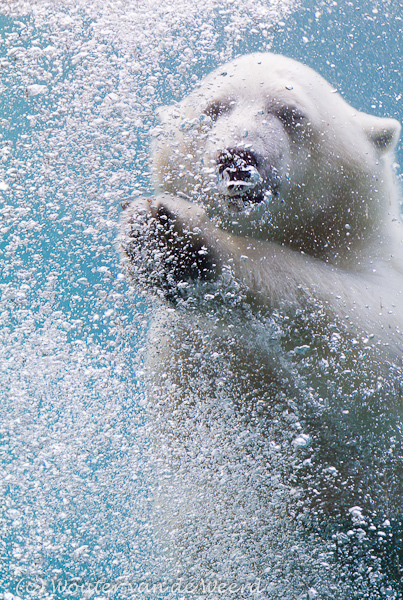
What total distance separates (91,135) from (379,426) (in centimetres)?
100

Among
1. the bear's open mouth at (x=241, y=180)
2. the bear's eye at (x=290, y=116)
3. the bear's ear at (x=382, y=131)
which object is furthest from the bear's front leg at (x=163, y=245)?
the bear's ear at (x=382, y=131)

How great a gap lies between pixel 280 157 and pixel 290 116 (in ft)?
0.54

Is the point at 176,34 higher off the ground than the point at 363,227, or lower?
higher

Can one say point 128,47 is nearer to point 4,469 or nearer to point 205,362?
point 205,362

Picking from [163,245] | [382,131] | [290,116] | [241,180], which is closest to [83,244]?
[163,245]

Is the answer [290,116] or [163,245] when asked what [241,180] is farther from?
[290,116]

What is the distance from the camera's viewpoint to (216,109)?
1.55 meters

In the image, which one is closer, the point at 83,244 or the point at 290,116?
the point at 83,244

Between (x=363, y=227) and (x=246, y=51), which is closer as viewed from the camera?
(x=246, y=51)

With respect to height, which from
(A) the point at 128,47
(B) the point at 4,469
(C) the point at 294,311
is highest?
(A) the point at 128,47

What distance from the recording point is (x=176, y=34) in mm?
1414

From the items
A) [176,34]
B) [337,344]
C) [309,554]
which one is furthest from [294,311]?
[176,34]

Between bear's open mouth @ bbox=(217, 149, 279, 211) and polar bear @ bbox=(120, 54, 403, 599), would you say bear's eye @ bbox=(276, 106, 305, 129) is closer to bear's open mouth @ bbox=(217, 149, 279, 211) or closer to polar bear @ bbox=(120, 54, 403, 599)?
polar bear @ bbox=(120, 54, 403, 599)

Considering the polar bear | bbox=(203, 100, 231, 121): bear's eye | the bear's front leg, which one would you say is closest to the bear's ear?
the polar bear
